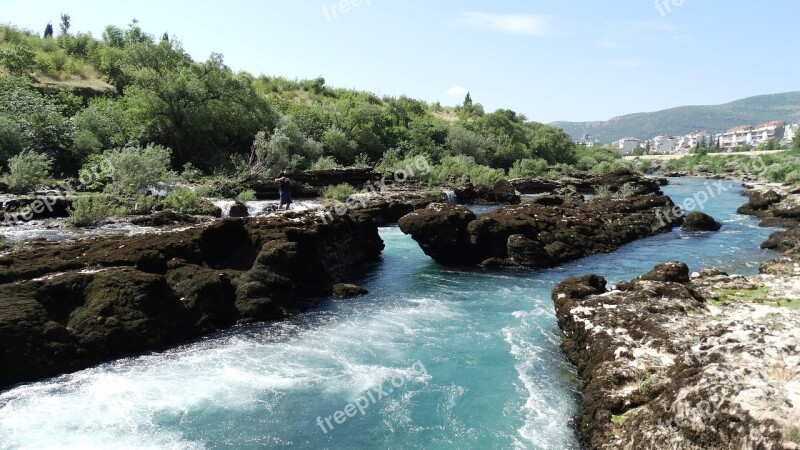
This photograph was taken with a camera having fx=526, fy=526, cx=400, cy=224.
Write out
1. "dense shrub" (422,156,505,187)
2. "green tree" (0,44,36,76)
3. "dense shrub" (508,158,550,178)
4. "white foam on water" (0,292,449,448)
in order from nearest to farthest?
"white foam on water" (0,292,449,448)
"green tree" (0,44,36,76)
"dense shrub" (422,156,505,187)
"dense shrub" (508,158,550,178)

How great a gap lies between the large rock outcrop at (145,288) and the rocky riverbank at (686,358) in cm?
895

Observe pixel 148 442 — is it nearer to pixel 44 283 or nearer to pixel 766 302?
pixel 44 283

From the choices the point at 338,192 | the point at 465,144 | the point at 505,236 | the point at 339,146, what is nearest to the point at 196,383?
the point at 505,236

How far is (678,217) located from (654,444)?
33.6 m

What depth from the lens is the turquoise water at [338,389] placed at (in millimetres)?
9570

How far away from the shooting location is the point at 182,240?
1705 centimetres

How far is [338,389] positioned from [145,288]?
6310 mm

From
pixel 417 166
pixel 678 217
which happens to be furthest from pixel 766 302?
pixel 417 166

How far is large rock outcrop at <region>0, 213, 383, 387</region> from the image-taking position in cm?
1200

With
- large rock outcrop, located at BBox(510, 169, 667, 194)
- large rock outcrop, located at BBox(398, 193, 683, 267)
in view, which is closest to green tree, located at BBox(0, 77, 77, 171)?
large rock outcrop, located at BBox(398, 193, 683, 267)

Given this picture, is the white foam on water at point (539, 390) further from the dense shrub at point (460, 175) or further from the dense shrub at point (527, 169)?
A: the dense shrub at point (527, 169)

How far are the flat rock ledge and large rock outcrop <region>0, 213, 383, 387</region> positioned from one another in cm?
893

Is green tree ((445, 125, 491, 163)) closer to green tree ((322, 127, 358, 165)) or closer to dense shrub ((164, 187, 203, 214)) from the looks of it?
green tree ((322, 127, 358, 165))

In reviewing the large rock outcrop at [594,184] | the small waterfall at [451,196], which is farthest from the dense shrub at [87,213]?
the large rock outcrop at [594,184]
